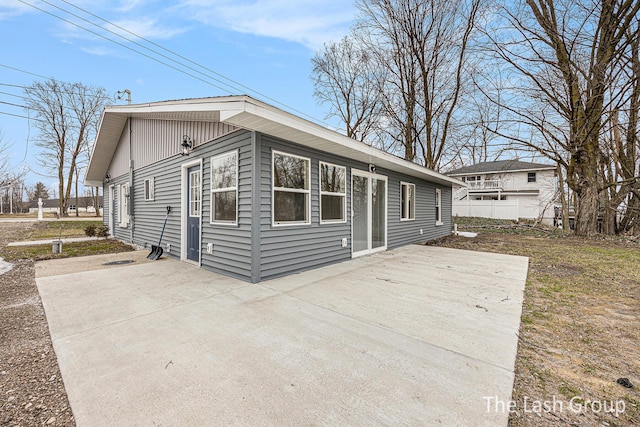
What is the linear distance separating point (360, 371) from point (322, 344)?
0.47 metres

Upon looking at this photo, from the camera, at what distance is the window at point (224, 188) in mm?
4441

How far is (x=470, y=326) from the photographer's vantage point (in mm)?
2699

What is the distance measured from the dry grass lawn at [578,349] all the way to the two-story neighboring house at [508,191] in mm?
15969

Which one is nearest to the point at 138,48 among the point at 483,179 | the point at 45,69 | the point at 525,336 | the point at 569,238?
the point at 45,69

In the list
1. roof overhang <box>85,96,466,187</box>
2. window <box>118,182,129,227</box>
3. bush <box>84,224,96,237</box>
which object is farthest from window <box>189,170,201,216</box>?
bush <box>84,224,96,237</box>

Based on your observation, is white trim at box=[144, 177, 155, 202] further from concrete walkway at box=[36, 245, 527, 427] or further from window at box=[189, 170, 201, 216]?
concrete walkway at box=[36, 245, 527, 427]

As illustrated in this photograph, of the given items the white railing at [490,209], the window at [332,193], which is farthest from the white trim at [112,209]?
the white railing at [490,209]

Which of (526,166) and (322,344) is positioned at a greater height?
(526,166)

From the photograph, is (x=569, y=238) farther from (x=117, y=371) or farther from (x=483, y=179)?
(x=483, y=179)

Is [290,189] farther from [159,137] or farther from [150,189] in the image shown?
[150,189]

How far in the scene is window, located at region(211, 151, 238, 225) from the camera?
14.6ft

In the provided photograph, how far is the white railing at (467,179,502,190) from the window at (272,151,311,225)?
2244 centimetres

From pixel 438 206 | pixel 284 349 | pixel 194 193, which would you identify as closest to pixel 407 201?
pixel 438 206

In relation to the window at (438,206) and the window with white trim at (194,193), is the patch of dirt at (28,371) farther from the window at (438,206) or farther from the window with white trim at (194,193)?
the window at (438,206)
